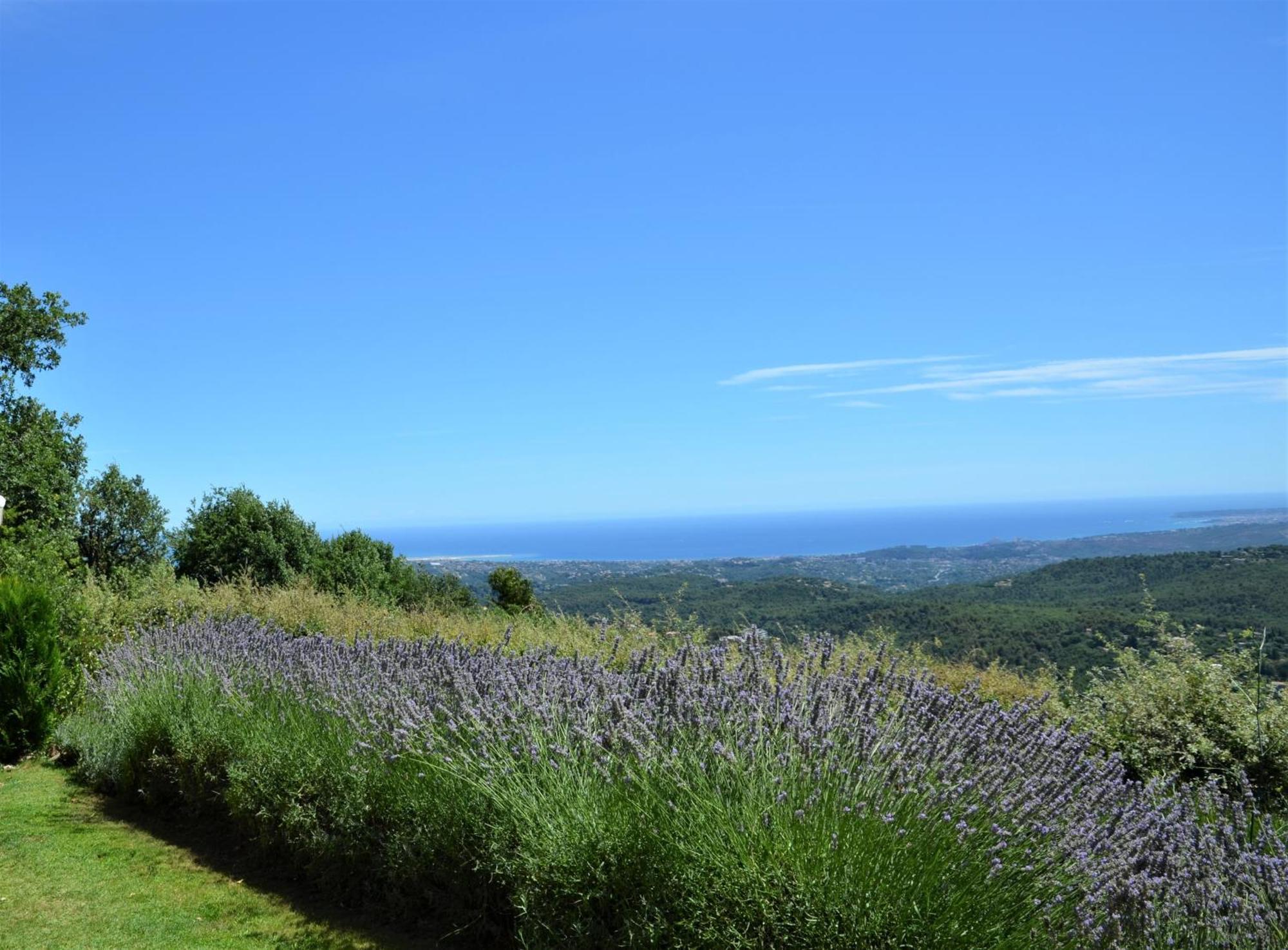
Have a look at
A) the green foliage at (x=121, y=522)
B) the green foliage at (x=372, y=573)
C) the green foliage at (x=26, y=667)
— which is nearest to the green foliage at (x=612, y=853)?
the green foliage at (x=26, y=667)

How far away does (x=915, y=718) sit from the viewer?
4.32 m

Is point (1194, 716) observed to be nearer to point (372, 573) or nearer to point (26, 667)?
point (26, 667)

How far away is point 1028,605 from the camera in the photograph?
1836 cm

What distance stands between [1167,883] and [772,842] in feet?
4.69

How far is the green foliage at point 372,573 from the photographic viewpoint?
56.6 feet

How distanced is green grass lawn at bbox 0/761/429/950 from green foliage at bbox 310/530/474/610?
31.9 ft

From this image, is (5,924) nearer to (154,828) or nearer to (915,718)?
(154,828)

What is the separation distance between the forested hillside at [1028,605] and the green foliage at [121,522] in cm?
1051

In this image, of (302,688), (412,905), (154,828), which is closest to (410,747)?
(412,905)

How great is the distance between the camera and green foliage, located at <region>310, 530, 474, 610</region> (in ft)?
56.6

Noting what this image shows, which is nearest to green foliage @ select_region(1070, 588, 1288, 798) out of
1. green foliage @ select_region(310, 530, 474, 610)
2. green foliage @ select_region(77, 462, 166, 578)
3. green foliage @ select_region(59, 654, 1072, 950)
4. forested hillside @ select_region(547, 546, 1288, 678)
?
forested hillside @ select_region(547, 546, 1288, 678)

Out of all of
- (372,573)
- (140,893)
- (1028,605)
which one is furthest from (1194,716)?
(372,573)

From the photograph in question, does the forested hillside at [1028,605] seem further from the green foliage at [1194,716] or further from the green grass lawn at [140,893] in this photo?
the green grass lawn at [140,893]

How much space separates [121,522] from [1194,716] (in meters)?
22.5
